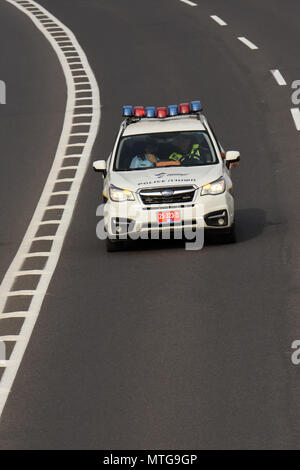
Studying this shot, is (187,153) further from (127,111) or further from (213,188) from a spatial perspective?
(127,111)

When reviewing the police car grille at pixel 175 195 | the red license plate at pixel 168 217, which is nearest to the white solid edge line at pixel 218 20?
the police car grille at pixel 175 195

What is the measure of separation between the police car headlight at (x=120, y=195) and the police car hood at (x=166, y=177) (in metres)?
0.06

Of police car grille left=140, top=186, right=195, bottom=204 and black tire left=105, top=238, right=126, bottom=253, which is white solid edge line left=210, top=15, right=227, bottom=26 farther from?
police car grille left=140, top=186, right=195, bottom=204

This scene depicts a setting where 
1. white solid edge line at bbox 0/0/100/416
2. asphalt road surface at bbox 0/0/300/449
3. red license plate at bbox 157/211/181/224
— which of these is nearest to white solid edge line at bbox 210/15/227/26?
white solid edge line at bbox 0/0/100/416

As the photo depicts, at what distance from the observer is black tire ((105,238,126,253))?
1928 cm

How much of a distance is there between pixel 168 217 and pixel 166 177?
0.66 meters

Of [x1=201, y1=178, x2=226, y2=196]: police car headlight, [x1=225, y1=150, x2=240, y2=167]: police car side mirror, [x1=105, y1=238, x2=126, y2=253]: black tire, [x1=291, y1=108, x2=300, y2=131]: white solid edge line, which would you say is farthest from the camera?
[x1=291, y1=108, x2=300, y2=131]: white solid edge line

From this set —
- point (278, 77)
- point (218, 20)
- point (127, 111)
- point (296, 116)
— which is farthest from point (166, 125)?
point (218, 20)

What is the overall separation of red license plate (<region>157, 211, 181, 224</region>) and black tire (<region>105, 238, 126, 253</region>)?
0.74m

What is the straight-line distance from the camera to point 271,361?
13.4m

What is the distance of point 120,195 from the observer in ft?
63.1

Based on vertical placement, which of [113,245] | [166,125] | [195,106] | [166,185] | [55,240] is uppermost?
[195,106]

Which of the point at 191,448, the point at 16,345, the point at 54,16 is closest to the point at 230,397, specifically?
the point at 191,448
